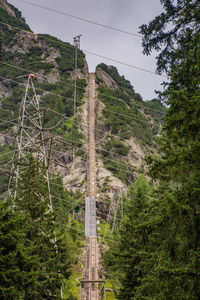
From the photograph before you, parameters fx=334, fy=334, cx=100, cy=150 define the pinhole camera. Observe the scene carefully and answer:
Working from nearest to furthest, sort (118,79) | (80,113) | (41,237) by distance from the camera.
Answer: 1. (41,237)
2. (80,113)
3. (118,79)

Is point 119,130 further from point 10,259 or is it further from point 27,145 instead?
point 10,259

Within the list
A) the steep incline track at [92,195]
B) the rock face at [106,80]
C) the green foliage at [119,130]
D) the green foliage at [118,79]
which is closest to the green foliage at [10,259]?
the steep incline track at [92,195]

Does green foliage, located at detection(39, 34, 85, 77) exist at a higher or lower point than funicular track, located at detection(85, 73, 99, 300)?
higher

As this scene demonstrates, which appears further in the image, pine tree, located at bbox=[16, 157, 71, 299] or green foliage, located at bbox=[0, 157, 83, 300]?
pine tree, located at bbox=[16, 157, 71, 299]

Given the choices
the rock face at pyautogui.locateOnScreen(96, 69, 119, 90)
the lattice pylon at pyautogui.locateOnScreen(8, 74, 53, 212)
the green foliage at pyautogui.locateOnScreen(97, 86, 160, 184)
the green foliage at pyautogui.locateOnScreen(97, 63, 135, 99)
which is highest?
the green foliage at pyautogui.locateOnScreen(97, 63, 135, 99)

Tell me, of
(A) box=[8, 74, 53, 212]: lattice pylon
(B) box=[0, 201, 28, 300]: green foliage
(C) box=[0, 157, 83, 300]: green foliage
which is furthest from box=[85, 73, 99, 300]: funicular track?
(B) box=[0, 201, 28, 300]: green foliage

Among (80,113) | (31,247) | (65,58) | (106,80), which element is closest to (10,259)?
(31,247)

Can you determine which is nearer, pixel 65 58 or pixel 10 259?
pixel 10 259

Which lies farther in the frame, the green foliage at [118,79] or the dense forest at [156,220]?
the green foliage at [118,79]

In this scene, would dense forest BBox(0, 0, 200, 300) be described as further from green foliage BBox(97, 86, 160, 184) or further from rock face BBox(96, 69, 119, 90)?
rock face BBox(96, 69, 119, 90)

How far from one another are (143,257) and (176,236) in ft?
30.9

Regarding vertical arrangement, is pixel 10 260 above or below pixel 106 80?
below

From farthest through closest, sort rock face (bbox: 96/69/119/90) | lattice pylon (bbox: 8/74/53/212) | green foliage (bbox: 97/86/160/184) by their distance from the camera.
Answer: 1. rock face (bbox: 96/69/119/90)
2. green foliage (bbox: 97/86/160/184)
3. lattice pylon (bbox: 8/74/53/212)

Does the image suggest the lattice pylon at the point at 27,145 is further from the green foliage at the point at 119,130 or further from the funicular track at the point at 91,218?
the green foliage at the point at 119,130
